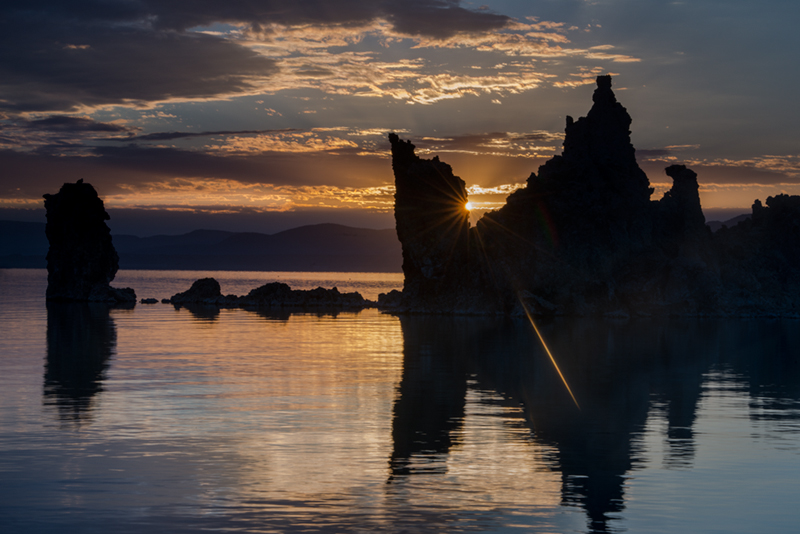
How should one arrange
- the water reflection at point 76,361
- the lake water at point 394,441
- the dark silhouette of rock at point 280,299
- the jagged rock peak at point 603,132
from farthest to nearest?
the dark silhouette of rock at point 280,299 → the jagged rock peak at point 603,132 → the water reflection at point 76,361 → the lake water at point 394,441

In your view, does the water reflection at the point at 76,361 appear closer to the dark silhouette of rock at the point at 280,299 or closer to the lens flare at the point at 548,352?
the lens flare at the point at 548,352

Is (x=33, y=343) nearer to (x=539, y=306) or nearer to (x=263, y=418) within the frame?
(x=263, y=418)

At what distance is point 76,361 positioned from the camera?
1542 inches

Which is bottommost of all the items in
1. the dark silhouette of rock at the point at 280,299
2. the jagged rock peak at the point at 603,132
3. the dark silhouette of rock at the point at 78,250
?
the dark silhouette of rock at the point at 280,299

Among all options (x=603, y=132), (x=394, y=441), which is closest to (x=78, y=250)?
(x=603, y=132)

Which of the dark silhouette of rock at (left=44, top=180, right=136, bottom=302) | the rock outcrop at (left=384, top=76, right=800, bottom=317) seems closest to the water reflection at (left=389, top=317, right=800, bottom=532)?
the rock outcrop at (left=384, top=76, right=800, bottom=317)

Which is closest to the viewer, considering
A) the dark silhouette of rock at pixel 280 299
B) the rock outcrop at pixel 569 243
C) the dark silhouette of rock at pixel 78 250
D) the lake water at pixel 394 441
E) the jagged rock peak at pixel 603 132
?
the lake water at pixel 394 441

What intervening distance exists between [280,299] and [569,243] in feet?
136

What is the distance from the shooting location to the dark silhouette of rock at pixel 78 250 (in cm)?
11188

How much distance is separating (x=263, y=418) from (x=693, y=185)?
286ft

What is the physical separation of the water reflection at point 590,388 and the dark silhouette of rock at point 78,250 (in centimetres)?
6682

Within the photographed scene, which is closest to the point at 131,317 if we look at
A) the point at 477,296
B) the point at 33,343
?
the point at 33,343

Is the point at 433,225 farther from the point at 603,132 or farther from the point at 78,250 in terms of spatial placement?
the point at 78,250

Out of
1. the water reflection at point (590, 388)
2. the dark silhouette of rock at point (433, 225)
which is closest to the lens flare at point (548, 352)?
the water reflection at point (590, 388)
